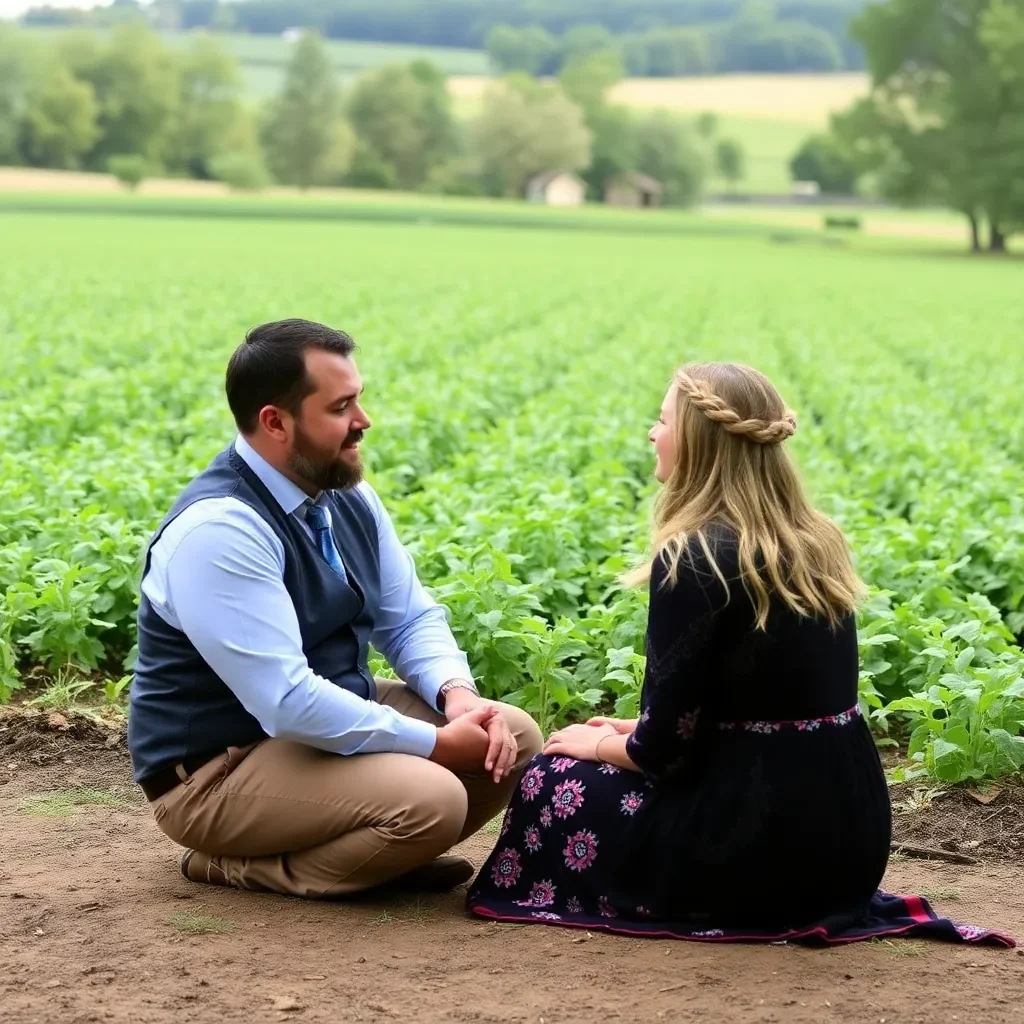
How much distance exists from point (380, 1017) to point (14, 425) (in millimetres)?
8397

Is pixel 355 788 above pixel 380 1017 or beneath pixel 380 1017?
above

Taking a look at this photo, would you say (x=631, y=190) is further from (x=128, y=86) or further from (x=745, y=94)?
(x=745, y=94)

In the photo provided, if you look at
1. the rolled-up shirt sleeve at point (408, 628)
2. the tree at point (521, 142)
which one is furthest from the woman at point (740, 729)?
the tree at point (521, 142)

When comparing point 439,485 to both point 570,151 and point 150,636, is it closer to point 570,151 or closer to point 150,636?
point 150,636

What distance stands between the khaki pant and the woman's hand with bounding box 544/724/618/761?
29 cm

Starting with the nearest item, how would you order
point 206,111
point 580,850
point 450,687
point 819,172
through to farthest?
point 580,850
point 450,687
point 206,111
point 819,172

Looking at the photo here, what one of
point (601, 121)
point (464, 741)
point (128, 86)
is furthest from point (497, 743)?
point (601, 121)

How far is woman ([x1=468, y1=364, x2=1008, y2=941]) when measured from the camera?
3.71m

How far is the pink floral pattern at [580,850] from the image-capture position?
401 centimetres

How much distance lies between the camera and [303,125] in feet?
397

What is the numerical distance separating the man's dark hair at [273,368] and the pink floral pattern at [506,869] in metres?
1.32

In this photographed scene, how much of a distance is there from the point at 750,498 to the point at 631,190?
413 ft

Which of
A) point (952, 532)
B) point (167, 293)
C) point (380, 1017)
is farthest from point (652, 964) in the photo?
point (167, 293)

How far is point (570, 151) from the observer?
122 metres
